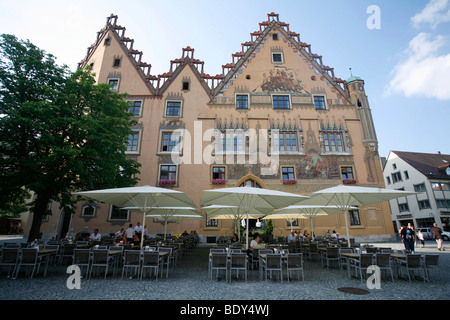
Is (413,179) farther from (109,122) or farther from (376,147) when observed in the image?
(109,122)

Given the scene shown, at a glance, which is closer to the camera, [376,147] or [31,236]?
[31,236]

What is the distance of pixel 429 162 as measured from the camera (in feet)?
124

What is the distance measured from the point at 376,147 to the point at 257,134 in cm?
1161

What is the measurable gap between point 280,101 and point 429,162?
32.1m

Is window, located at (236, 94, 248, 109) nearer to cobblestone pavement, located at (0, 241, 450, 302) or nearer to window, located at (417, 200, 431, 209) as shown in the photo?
cobblestone pavement, located at (0, 241, 450, 302)

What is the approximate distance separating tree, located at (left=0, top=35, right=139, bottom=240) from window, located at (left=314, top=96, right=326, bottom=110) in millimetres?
19076

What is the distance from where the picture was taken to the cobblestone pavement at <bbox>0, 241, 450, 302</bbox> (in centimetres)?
523

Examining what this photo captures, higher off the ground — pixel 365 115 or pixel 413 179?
pixel 365 115

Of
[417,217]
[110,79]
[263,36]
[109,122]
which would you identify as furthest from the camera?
[417,217]

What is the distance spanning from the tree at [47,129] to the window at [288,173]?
14.3m

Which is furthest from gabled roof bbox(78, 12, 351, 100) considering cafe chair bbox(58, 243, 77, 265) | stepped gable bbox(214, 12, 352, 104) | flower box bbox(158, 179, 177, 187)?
cafe chair bbox(58, 243, 77, 265)

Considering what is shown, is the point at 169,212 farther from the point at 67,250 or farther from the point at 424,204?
the point at 424,204
